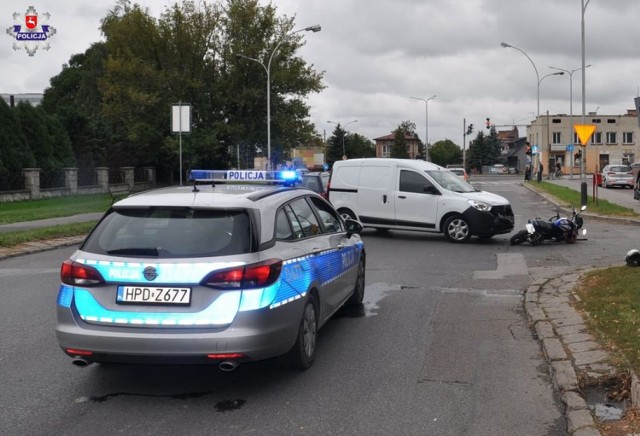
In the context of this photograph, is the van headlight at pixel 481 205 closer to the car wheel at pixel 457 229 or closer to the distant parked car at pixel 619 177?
the car wheel at pixel 457 229

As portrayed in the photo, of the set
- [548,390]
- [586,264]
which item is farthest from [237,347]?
[586,264]

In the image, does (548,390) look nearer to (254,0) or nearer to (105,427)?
(105,427)

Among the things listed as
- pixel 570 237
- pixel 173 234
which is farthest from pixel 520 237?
pixel 173 234

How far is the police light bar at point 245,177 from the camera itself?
24.6 ft

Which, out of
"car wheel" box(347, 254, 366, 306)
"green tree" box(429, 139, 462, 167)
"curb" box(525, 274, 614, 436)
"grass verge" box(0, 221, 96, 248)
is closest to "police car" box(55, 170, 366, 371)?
"curb" box(525, 274, 614, 436)

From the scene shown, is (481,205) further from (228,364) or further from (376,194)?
(228,364)

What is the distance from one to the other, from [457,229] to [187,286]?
11083mm

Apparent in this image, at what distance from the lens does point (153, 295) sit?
188 inches

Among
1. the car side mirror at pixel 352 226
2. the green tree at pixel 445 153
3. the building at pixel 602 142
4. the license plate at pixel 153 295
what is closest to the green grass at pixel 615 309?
the car side mirror at pixel 352 226

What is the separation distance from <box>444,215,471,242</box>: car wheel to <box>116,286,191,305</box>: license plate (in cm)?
1101

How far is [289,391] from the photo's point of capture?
201 inches

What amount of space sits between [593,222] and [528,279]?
1035cm

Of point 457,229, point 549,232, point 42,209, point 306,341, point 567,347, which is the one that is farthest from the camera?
point 42,209

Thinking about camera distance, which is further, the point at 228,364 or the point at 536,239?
the point at 536,239
